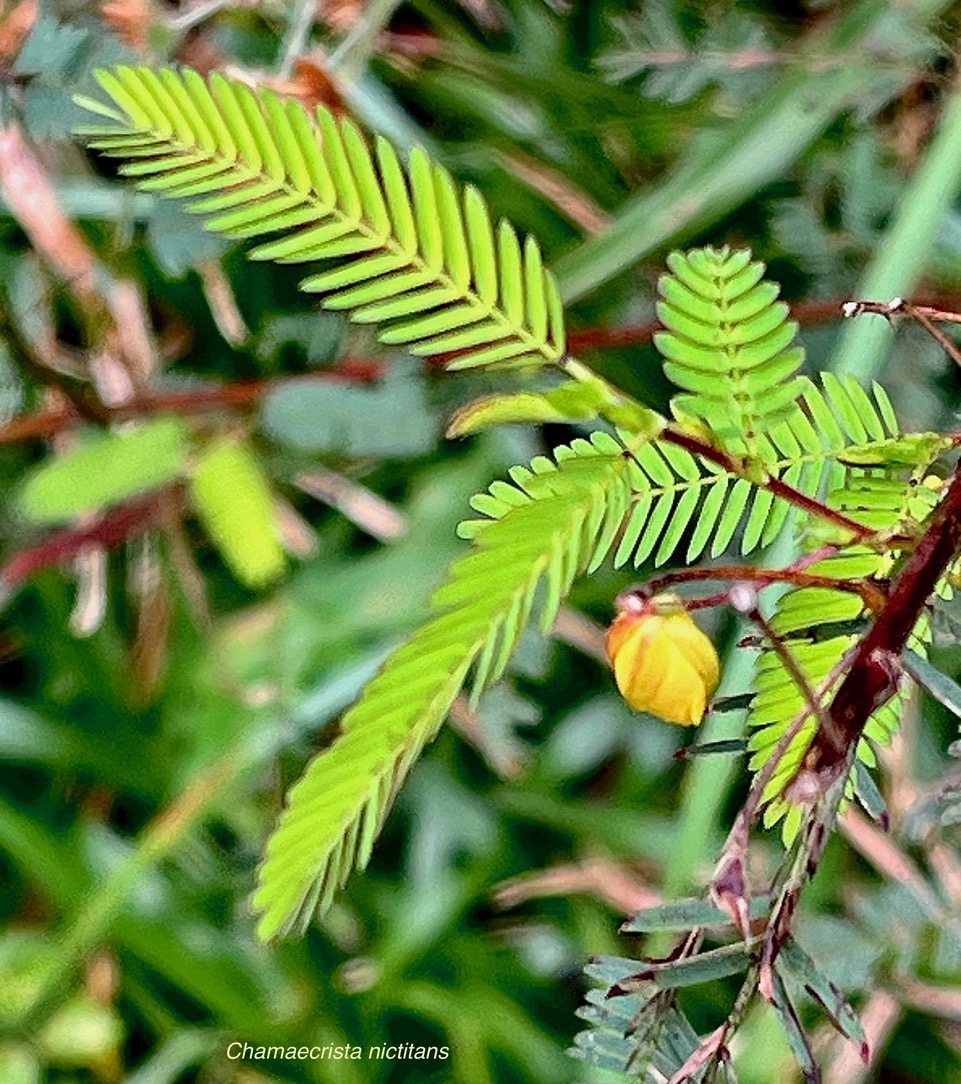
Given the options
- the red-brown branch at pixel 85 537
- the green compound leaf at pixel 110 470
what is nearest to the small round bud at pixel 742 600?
the green compound leaf at pixel 110 470

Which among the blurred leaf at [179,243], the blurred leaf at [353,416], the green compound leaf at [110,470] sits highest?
the blurred leaf at [179,243]

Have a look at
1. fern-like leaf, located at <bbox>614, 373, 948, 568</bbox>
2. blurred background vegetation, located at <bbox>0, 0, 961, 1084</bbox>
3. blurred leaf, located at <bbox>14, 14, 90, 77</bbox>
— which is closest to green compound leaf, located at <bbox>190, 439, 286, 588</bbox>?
blurred background vegetation, located at <bbox>0, 0, 961, 1084</bbox>

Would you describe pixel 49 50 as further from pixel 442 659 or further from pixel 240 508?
pixel 442 659

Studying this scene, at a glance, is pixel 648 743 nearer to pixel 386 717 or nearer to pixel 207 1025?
pixel 207 1025

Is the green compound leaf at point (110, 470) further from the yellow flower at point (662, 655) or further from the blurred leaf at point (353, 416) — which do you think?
the yellow flower at point (662, 655)

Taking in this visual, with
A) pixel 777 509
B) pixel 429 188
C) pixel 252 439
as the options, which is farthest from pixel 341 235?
pixel 252 439

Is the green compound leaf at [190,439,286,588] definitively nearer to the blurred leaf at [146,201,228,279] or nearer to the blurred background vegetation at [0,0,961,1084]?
the blurred background vegetation at [0,0,961,1084]

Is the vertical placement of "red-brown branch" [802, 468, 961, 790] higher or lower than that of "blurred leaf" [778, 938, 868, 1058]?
higher
